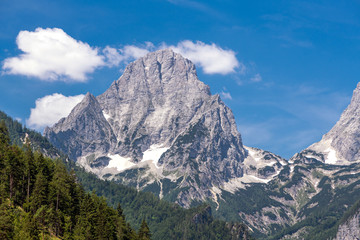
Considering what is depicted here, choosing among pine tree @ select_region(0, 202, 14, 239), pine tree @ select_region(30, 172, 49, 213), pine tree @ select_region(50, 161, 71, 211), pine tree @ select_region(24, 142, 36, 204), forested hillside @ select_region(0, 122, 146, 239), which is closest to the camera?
pine tree @ select_region(0, 202, 14, 239)

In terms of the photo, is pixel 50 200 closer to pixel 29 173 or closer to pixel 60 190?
pixel 60 190

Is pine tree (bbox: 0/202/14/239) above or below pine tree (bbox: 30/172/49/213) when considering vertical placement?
below

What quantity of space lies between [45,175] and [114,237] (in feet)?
78.7

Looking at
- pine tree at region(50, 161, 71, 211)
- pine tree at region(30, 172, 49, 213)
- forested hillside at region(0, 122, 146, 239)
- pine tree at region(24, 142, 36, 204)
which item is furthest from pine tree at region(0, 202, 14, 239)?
pine tree at region(24, 142, 36, 204)

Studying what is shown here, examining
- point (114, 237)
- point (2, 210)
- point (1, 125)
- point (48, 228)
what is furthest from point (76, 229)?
point (1, 125)

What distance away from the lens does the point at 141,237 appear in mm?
145375

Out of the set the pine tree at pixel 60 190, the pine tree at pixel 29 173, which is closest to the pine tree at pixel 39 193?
the pine tree at pixel 60 190

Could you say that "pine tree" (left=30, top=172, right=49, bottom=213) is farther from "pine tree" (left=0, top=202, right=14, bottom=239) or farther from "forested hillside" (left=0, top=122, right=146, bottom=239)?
"pine tree" (left=0, top=202, right=14, bottom=239)

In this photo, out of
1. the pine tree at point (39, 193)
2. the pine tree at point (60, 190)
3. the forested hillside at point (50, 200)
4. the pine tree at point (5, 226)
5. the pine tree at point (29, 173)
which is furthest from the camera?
the pine tree at point (29, 173)

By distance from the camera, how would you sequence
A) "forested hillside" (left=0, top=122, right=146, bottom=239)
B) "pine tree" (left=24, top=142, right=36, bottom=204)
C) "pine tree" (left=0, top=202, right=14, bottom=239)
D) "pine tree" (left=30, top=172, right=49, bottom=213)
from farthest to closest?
1. "pine tree" (left=24, top=142, right=36, bottom=204)
2. "pine tree" (left=30, top=172, right=49, bottom=213)
3. "forested hillside" (left=0, top=122, right=146, bottom=239)
4. "pine tree" (left=0, top=202, right=14, bottom=239)

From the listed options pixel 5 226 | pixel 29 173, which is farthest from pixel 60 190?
pixel 5 226

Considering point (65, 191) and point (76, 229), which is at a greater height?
point (65, 191)

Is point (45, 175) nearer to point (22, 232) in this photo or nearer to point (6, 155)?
point (6, 155)

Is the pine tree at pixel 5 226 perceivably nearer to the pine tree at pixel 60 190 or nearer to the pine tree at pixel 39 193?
the pine tree at pixel 39 193
